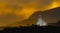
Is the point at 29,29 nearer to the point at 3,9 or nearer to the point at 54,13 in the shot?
the point at 54,13

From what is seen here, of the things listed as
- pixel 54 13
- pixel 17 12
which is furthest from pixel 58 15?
pixel 17 12

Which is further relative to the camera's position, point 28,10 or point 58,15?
point 28,10

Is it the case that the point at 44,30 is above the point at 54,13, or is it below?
below

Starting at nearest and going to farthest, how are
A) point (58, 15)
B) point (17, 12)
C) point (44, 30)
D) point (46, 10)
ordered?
point (44, 30) → point (58, 15) → point (46, 10) → point (17, 12)

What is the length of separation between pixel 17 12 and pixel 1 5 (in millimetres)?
215

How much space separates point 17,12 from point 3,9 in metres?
0.17

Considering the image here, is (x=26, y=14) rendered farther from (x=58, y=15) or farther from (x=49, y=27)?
(x=49, y=27)

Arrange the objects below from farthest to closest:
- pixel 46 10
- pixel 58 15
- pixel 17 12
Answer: pixel 17 12
pixel 46 10
pixel 58 15

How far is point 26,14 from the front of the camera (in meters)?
1.83

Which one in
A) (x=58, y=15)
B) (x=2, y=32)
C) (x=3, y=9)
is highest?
(x=3, y=9)

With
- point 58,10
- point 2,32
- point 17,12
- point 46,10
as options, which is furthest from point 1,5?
point 2,32

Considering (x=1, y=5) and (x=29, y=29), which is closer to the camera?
(x=29, y=29)

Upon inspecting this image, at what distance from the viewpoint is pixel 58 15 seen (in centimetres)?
164

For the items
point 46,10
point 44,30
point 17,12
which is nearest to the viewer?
point 44,30
